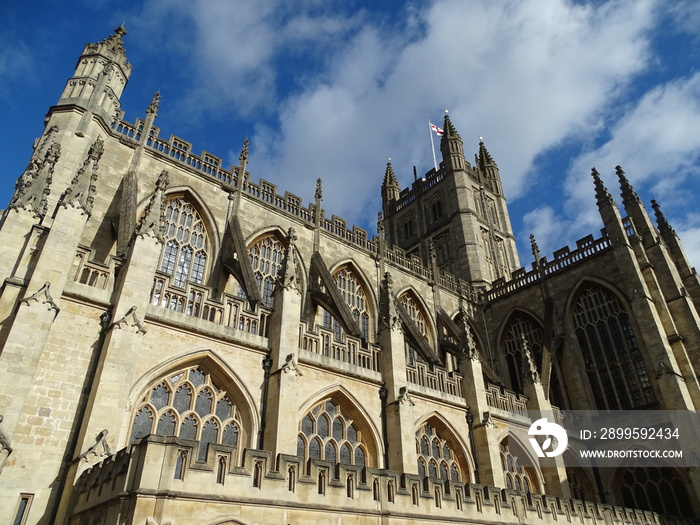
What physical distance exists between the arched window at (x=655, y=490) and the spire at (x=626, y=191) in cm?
1260

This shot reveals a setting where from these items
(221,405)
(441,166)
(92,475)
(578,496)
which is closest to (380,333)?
(221,405)

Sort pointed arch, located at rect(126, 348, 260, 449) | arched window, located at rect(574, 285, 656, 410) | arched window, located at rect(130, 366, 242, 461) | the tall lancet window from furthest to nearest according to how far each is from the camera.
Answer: arched window, located at rect(574, 285, 656, 410) < the tall lancet window < pointed arch, located at rect(126, 348, 260, 449) < arched window, located at rect(130, 366, 242, 461)

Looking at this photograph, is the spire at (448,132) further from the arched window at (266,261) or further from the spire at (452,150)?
the arched window at (266,261)

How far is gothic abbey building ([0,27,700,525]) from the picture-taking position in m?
8.58

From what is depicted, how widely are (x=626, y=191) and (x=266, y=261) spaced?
60.7 feet

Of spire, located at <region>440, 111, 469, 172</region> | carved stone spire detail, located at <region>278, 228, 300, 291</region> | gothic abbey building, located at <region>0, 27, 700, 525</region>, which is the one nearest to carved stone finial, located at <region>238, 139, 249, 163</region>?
gothic abbey building, located at <region>0, 27, 700, 525</region>

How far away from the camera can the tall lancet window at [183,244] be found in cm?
1560

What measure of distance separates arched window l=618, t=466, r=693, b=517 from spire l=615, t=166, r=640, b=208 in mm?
12602

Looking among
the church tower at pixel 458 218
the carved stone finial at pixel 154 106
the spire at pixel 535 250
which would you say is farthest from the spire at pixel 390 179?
the carved stone finial at pixel 154 106

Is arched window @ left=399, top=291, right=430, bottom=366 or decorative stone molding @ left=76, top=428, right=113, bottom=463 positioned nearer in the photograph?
decorative stone molding @ left=76, top=428, right=113, bottom=463

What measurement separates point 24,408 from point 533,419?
1647 centimetres

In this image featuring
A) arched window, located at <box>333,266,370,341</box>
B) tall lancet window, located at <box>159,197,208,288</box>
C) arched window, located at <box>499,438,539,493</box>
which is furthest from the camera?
arched window, located at <box>333,266,370,341</box>

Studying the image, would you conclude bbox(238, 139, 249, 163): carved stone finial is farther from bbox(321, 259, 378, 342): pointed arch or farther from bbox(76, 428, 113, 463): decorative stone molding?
bbox(76, 428, 113, 463): decorative stone molding

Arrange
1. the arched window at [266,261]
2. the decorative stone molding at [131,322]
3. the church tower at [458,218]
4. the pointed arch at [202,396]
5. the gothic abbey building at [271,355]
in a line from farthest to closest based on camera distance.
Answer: the church tower at [458,218], the arched window at [266,261], the pointed arch at [202,396], the decorative stone molding at [131,322], the gothic abbey building at [271,355]
